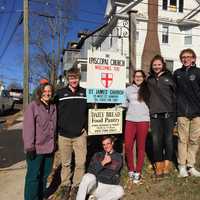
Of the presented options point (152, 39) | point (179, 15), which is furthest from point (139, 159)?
point (179, 15)

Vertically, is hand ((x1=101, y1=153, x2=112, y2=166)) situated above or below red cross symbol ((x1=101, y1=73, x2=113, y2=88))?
below

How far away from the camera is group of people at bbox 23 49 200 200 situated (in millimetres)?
5199

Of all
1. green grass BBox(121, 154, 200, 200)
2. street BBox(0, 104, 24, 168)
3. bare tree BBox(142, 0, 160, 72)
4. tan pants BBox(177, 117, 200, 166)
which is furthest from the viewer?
bare tree BBox(142, 0, 160, 72)

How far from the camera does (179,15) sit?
30.4 m

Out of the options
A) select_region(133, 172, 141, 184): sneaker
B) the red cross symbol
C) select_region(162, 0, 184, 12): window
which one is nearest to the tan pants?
select_region(133, 172, 141, 184): sneaker

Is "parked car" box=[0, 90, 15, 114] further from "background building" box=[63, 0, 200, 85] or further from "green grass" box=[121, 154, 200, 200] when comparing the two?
"green grass" box=[121, 154, 200, 200]

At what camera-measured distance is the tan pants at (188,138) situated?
6.06 meters

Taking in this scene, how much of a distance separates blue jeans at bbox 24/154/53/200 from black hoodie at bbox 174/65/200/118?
2.26 meters

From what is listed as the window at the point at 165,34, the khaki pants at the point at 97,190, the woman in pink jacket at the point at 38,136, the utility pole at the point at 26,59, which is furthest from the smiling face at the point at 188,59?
the window at the point at 165,34

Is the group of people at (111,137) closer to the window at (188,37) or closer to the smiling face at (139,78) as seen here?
the smiling face at (139,78)

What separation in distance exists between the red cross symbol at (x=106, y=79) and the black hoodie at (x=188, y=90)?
117 centimetres

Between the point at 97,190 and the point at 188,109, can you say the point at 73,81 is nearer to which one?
the point at 97,190

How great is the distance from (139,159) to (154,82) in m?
1.30

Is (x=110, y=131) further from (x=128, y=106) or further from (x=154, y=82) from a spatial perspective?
(x=154, y=82)
